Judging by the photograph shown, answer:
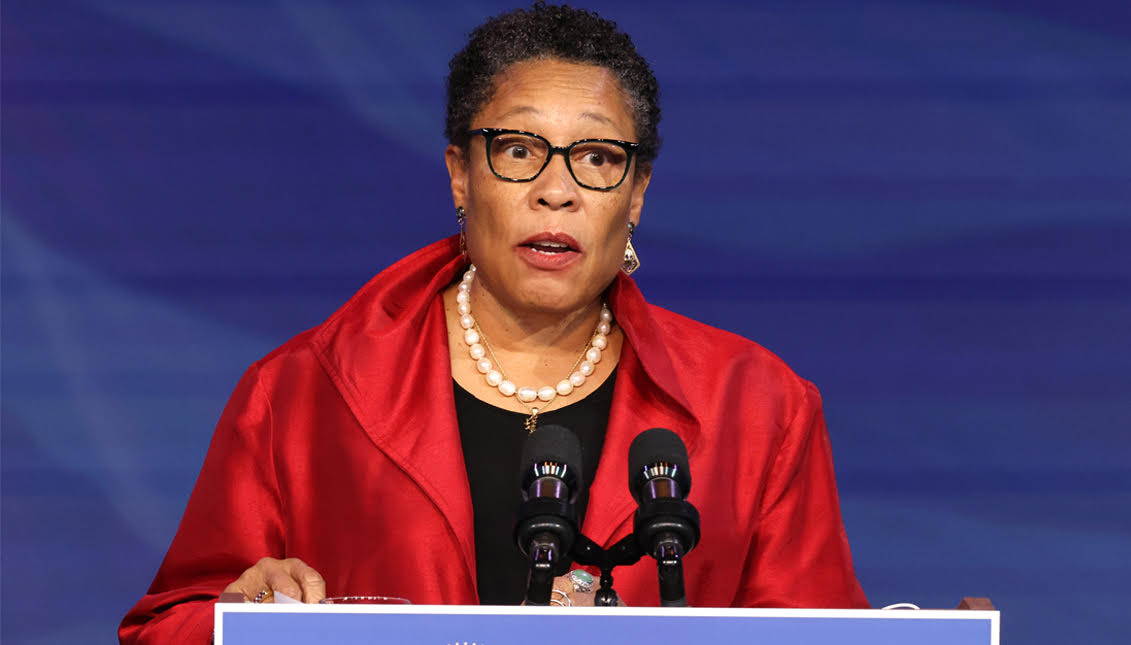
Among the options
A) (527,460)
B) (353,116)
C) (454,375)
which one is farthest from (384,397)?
(353,116)

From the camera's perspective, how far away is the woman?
205 centimetres

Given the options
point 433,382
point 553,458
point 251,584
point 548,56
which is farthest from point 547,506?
point 548,56

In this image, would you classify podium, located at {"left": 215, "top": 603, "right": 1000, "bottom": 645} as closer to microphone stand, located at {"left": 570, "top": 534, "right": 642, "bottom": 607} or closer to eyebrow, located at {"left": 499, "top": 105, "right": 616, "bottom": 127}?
microphone stand, located at {"left": 570, "top": 534, "right": 642, "bottom": 607}

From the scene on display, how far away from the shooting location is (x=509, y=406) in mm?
2193

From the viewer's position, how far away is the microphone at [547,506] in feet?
4.40

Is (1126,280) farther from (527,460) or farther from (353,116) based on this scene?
(527,460)

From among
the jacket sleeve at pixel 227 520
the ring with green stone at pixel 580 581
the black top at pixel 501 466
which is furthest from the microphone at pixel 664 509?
the jacket sleeve at pixel 227 520

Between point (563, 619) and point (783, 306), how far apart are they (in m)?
2.09

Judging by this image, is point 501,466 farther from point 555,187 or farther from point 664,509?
point 664,509

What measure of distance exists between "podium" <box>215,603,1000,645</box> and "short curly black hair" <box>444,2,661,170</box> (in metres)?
0.94

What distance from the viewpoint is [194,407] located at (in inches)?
131

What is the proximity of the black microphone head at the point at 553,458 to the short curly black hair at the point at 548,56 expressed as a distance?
2.66ft

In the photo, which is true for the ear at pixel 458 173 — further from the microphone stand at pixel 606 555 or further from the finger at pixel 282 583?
the microphone stand at pixel 606 555

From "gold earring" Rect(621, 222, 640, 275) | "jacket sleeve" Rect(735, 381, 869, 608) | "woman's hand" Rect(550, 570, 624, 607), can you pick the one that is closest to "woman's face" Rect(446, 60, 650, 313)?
"gold earring" Rect(621, 222, 640, 275)
